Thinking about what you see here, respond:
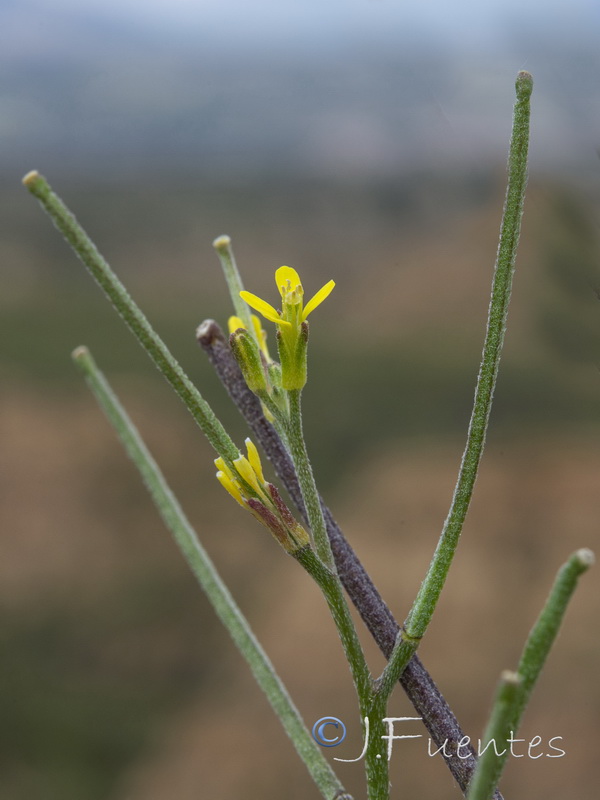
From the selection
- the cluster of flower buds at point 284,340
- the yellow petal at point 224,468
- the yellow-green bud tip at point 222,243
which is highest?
the yellow-green bud tip at point 222,243

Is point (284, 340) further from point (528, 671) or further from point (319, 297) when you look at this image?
point (528, 671)

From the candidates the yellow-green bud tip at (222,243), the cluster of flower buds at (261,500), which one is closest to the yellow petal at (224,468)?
the cluster of flower buds at (261,500)

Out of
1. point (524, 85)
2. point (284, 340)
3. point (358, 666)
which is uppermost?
point (524, 85)

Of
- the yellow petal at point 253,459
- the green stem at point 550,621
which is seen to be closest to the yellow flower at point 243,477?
the yellow petal at point 253,459

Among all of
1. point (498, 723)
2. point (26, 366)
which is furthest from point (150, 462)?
point (26, 366)

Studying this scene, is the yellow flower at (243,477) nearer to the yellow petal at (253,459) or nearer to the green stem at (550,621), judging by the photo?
the yellow petal at (253,459)

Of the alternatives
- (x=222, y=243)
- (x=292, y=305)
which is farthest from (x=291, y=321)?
(x=222, y=243)

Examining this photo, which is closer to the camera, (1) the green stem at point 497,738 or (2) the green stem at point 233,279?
(1) the green stem at point 497,738

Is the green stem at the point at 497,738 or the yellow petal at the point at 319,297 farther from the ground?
the yellow petal at the point at 319,297
